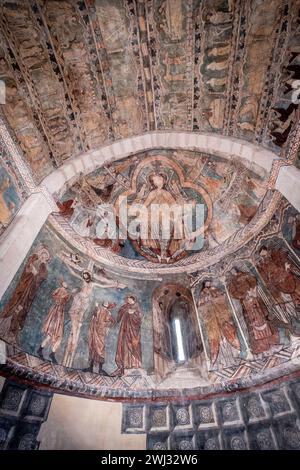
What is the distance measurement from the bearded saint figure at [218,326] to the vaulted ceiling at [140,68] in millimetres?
4256

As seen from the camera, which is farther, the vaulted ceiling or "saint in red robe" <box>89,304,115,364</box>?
"saint in red robe" <box>89,304,115,364</box>

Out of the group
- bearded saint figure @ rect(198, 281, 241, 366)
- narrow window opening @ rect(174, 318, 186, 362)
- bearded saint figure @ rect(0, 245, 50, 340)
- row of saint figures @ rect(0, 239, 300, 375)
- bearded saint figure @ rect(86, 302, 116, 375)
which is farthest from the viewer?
narrow window opening @ rect(174, 318, 186, 362)

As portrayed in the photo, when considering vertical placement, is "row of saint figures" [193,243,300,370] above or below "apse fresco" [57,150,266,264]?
below

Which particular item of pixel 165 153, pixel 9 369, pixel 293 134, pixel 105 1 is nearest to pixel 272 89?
pixel 293 134

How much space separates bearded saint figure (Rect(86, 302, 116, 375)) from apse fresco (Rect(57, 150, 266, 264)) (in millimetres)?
1791

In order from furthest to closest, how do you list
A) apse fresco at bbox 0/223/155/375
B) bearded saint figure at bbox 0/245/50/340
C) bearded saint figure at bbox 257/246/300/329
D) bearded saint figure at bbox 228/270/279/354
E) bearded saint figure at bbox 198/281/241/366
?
bearded saint figure at bbox 198/281/241/366, bearded saint figure at bbox 228/270/279/354, bearded saint figure at bbox 257/246/300/329, apse fresco at bbox 0/223/155/375, bearded saint figure at bbox 0/245/50/340

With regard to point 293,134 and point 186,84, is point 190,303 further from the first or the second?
point 186,84

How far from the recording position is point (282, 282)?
6.97 meters

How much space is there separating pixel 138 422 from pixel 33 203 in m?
5.37

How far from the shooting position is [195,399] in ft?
22.0

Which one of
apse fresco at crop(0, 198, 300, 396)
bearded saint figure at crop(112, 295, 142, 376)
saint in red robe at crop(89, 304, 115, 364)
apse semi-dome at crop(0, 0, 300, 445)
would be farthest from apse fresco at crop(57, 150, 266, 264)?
saint in red robe at crop(89, 304, 115, 364)

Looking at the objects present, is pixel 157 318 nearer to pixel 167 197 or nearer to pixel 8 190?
pixel 167 197

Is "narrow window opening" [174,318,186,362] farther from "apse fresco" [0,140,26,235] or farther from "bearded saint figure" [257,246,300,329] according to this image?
"apse fresco" [0,140,26,235]

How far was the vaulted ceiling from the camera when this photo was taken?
5773 mm
